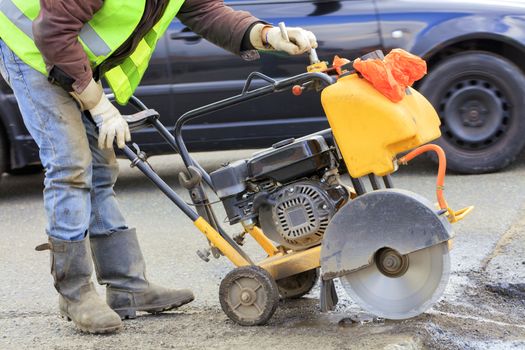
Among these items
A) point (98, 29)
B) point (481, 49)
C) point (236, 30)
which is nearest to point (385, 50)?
point (481, 49)

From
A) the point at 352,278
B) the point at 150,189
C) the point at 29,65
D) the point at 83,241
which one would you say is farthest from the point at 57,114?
the point at 150,189

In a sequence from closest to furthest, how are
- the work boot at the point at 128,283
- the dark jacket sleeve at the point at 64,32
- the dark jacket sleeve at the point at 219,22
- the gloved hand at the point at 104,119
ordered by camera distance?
the dark jacket sleeve at the point at 64,32 → the gloved hand at the point at 104,119 → the dark jacket sleeve at the point at 219,22 → the work boot at the point at 128,283

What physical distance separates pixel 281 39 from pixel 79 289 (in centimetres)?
134

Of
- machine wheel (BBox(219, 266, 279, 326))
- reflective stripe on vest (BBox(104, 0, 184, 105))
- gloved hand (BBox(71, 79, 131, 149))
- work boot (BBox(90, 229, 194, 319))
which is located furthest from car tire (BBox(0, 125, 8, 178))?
machine wheel (BBox(219, 266, 279, 326))

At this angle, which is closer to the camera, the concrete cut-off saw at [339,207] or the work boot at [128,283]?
the concrete cut-off saw at [339,207]

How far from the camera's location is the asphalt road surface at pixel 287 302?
393cm

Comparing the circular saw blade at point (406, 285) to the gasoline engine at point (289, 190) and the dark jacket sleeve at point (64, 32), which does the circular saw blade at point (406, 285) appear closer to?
the gasoline engine at point (289, 190)

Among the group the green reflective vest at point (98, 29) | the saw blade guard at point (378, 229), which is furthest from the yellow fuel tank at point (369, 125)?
the green reflective vest at point (98, 29)

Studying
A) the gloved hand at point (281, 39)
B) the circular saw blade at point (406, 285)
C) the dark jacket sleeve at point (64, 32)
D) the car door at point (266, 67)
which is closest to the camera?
the dark jacket sleeve at point (64, 32)

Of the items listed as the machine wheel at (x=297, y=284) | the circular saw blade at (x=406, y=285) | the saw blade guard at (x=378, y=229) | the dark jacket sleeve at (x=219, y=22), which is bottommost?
the machine wheel at (x=297, y=284)

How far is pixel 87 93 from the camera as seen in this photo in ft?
12.6

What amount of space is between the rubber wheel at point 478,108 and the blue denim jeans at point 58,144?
3.55 m

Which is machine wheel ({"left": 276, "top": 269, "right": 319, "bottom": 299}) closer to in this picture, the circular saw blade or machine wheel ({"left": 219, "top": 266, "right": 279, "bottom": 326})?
machine wheel ({"left": 219, "top": 266, "right": 279, "bottom": 326})

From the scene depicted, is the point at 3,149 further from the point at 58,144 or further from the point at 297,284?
the point at 297,284
